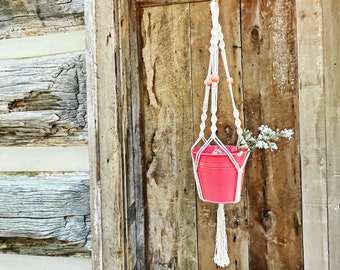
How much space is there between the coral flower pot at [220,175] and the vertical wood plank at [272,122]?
165 mm

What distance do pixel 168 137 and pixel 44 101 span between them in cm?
38

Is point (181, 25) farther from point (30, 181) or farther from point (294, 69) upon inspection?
point (30, 181)

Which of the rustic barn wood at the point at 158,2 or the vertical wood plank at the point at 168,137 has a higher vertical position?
the rustic barn wood at the point at 158,2

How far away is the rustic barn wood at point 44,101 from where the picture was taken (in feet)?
2.96

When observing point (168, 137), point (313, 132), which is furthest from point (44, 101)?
point (313, 132)

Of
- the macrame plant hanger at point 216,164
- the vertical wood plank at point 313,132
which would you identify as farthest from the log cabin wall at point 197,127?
the macrame plant hanger at point 216,164

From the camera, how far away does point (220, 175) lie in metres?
0.79

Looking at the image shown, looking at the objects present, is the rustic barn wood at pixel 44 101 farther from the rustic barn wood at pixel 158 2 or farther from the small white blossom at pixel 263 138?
the small white blossom at pixel 263 138

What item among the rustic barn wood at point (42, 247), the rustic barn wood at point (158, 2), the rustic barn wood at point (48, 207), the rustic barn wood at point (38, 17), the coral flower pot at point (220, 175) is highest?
the rustic barn wood at point (158, 2)

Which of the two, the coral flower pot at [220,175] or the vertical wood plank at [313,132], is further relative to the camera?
the vertical wood plank at [313,132]

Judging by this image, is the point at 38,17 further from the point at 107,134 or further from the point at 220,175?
the point at 220,175

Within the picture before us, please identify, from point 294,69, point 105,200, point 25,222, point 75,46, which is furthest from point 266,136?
point 25,222

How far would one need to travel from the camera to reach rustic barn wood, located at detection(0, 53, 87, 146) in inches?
35.5

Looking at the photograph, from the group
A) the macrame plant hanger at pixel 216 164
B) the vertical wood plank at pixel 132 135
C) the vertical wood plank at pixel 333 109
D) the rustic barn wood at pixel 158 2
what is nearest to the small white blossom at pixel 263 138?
the macrame plant hanger at pixel 216 164
